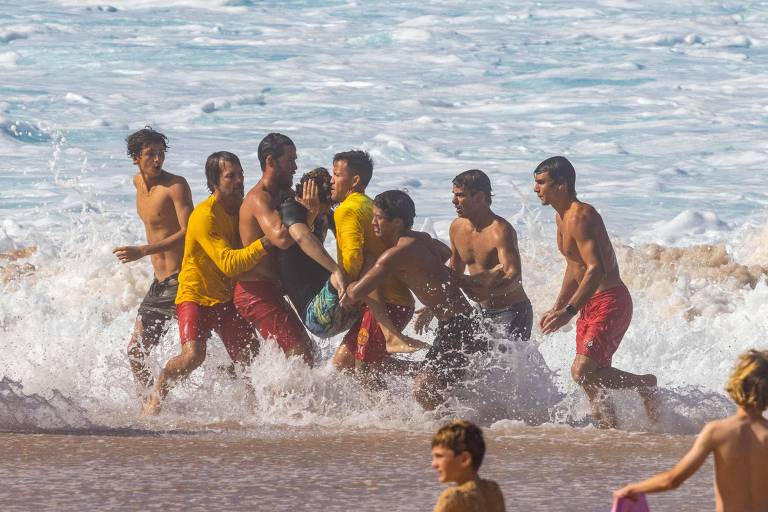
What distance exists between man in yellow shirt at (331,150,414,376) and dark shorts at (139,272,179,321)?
43.1 inches

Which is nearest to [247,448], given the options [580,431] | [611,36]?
[580,431]

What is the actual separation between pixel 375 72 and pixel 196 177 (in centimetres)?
830

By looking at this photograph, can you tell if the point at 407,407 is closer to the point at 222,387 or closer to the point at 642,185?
the point at 222,387

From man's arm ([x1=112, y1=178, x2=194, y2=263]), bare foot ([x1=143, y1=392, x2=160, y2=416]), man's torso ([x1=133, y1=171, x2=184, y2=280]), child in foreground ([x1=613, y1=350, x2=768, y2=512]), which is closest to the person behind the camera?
child in foreground ([x1=613, y1=350, x2=768, y2=512])

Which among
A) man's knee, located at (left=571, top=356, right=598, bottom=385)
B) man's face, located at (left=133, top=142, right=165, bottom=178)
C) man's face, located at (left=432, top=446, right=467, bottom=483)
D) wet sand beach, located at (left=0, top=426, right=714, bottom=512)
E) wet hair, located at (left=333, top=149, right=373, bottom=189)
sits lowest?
wet sand beach, located at (left=0, top=426, right=714, bottom=512)

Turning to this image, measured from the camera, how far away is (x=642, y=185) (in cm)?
2150

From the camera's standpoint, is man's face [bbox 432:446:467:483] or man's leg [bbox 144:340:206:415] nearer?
man's face [bbox 432:446:467:483]

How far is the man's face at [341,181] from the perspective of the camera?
6846 millimetres

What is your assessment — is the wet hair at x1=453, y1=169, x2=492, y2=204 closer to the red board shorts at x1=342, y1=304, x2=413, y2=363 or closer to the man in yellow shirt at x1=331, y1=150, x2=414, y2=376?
the man in yellow shirt at x1=331, y1=150, x2=414, y2=376

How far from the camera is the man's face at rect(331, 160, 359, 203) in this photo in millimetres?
6846

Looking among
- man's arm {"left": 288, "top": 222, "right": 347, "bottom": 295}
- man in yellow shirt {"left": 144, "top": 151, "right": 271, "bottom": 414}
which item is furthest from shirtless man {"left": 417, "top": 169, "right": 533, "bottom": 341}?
man in yellow shirt {"left": 144, "top": 151, "right": 271, "bottom": 414}

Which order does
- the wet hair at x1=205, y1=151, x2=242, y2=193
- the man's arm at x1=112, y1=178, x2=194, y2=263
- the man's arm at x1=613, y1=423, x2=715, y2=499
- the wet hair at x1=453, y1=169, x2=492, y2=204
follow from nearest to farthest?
the man's arm at x1=613, y1=423, x2=715, y2=499 < the wet hair at x1=453, y1=169, x2=492, y2=204 < the wet hair at x1=205, y1=151, x2=242, y2=193 < the man's arm at x1=112, y1=178, x2=194, y2=263

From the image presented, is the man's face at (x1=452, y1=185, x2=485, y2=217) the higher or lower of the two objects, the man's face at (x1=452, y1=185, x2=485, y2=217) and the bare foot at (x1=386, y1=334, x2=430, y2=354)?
the higher

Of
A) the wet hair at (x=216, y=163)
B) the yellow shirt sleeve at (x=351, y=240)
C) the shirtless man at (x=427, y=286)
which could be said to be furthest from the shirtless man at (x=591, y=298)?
the wet hair at (x=216, y=163)
